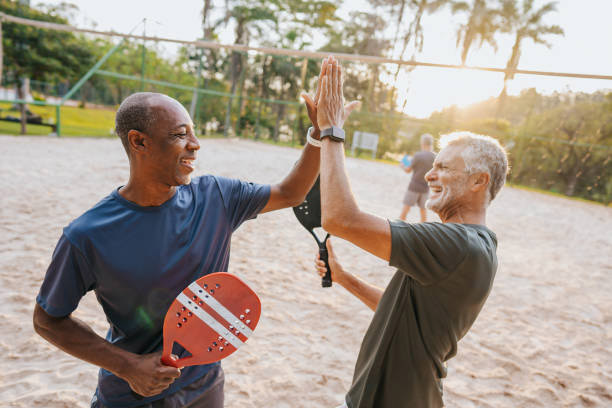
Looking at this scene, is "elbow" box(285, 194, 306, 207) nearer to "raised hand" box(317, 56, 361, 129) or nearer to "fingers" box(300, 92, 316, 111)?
"fingers" box(300, 92, 316, 111)

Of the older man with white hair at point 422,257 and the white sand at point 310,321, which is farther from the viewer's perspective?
the white sand at point 310,321

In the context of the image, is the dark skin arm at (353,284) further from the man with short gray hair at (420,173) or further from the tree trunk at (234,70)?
the tree trunk at (234,70)

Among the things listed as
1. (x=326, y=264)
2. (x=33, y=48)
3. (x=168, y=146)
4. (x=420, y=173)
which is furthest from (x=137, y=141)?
(x=33, y=48)

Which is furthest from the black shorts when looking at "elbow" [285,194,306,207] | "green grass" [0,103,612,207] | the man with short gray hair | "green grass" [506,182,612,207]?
"green grass" [506,182,612,207]

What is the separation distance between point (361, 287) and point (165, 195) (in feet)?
3.52

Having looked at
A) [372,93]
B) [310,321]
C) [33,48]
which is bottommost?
[310,321]

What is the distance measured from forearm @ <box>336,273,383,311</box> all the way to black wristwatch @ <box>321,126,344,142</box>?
0.90 meters

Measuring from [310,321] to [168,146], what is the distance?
2968 mm

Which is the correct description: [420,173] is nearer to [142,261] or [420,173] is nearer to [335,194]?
[335,194]

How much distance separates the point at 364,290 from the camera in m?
1.94

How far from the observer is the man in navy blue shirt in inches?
49.1

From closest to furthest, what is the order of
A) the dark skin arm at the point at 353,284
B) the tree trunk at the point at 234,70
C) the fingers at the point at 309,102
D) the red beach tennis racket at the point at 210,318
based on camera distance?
the red beach tennis racket at the point at 210,318 < the fingers at the point at 309,102 < the dark skin arm at the point at 353,284 < the tree trunk at the point at 234,70

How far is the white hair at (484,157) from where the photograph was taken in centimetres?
141

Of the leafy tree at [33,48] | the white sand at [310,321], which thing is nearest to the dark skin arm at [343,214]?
the white sand at [310,321]
